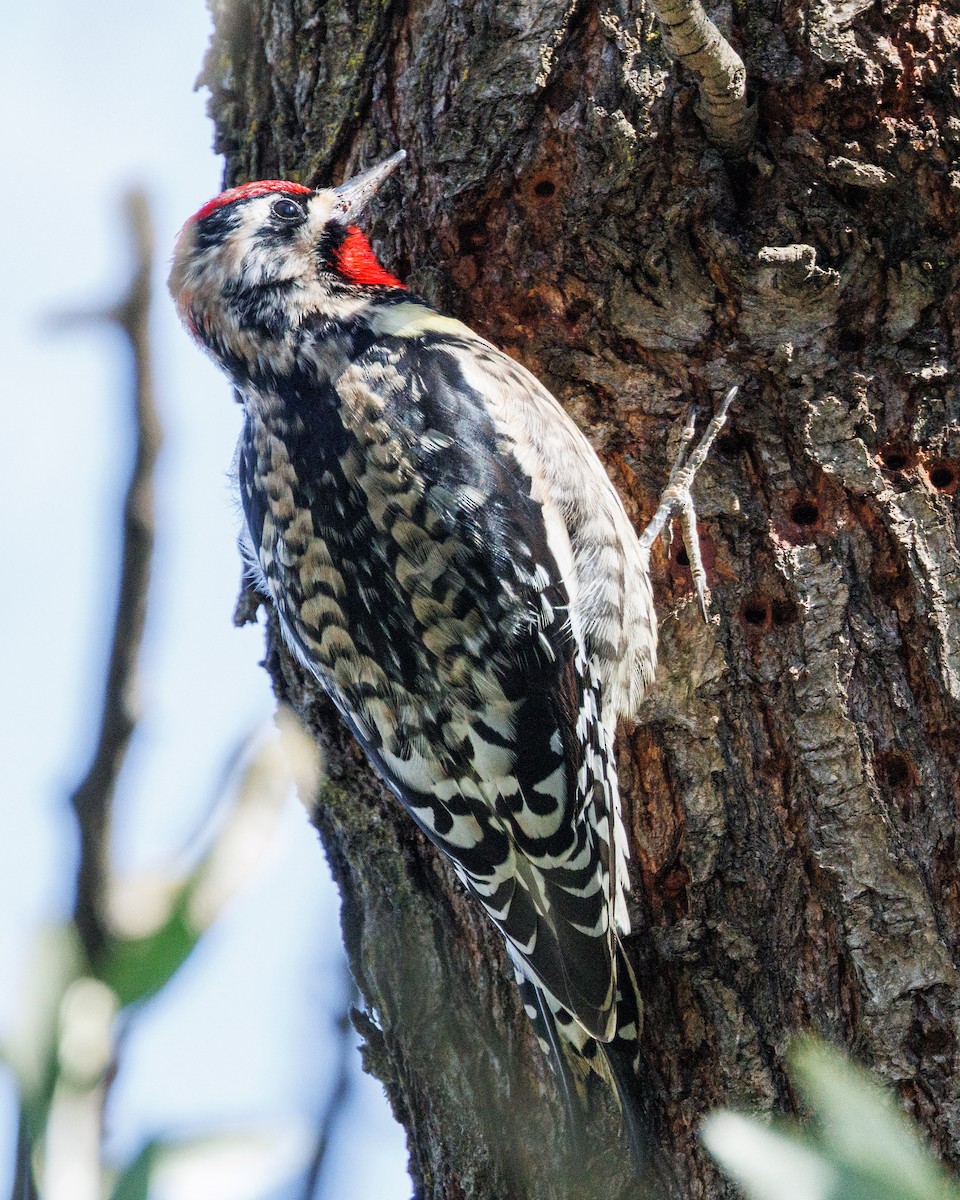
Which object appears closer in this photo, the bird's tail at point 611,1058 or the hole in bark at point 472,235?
the bird's tail at point 611,1058

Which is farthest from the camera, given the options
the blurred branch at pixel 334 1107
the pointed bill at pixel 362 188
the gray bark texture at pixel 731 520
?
the pointed bill at pixel 362 188

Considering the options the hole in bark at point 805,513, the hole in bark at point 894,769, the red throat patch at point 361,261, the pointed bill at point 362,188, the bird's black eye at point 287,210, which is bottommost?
the hole in bark at point 894,769

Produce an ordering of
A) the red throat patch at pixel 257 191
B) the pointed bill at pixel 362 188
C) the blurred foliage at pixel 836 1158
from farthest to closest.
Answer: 1. the red throat patch at pixel 257 191
2. the pointed bill at pixel 362 188
3. the blurred foliage at pixel 836 1158

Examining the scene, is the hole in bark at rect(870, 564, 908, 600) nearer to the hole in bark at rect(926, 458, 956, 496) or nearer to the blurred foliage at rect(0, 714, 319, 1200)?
the hole in bark at rect(926, 458, 956, 496)

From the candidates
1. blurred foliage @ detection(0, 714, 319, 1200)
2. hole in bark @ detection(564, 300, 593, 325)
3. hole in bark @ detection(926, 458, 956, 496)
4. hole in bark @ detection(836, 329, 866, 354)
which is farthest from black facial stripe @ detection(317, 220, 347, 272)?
blurred foliage @ detection(0, 714, 319, 1200)

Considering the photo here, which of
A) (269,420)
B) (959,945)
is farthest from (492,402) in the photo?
(959,945)

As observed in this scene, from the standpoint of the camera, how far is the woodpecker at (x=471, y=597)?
2.54 m

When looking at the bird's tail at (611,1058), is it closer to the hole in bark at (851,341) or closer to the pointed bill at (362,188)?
the hole in bark at (851,341)

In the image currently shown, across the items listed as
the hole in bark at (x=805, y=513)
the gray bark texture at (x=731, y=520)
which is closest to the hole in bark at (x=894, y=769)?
the gray bark texture at (x=731, y=520)

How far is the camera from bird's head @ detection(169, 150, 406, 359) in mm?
3080

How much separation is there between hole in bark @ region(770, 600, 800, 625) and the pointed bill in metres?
1.29

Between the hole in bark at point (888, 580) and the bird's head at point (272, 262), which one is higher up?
the bird's head at point (272, 262)

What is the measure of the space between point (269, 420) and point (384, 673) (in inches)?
29.2

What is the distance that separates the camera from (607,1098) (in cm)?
243
